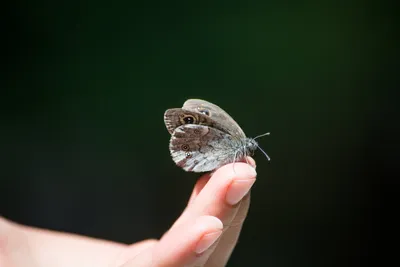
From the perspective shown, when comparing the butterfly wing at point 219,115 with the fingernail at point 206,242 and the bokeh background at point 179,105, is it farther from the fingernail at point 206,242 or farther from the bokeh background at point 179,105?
the bokeh background at point 179,105

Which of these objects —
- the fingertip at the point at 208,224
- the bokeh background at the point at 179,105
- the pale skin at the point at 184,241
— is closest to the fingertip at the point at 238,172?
Result: the pale skin at the point at 184,241

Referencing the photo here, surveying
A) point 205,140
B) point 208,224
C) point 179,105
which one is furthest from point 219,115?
point 179,105

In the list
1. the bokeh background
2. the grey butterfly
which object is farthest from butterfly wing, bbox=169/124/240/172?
the bokeh background

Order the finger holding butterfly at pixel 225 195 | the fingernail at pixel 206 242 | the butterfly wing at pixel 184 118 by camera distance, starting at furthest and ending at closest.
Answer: the butterfly wing at pixel 184 118 < the finger holding butterfly at pixel 225 195 < the fingernail at pixel 206 242

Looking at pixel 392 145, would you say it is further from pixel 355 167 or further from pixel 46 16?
pixel 46 16

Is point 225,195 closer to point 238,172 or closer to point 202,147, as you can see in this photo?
point 238,172

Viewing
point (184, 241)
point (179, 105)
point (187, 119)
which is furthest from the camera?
point (179, 105)

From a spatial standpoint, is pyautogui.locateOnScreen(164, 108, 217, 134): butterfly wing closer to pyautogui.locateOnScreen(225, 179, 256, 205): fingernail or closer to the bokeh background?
pyautogui.locateOnScreen(225, 179, 256, 205): fingernail
